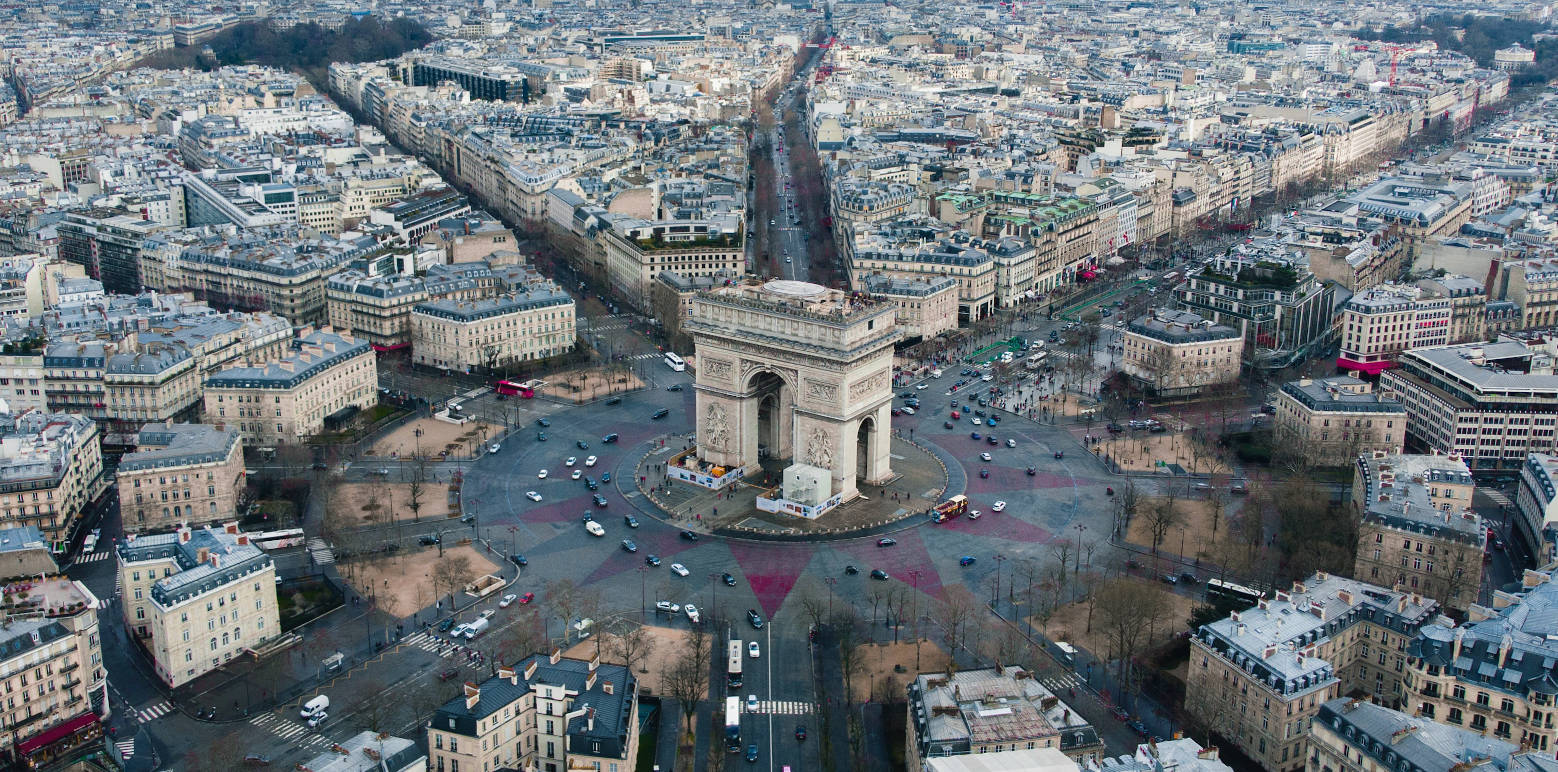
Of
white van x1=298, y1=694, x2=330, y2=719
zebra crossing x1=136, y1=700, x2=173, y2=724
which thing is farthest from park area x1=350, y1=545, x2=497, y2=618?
zebra crossing x1=136, y1=700, x2=173, y2=724

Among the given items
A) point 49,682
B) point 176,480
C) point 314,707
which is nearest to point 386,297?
point 176,480

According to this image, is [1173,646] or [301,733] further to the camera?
[1173,646]

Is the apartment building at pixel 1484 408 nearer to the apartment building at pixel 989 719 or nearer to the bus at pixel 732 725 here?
the apartment building at pixel 989 719

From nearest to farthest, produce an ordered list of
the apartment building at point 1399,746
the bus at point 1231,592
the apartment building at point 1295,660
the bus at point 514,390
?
the apartment building at point 1399,746, the apartment building at point 1295,660, the bus at point 1231,592, the bus at point 514,390

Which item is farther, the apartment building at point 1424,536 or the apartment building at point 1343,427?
the apartment building at point 1343,427

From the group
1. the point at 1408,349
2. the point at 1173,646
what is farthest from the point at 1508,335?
the point at 1173,646

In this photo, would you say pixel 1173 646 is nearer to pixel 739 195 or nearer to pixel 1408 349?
pixel 1408 349

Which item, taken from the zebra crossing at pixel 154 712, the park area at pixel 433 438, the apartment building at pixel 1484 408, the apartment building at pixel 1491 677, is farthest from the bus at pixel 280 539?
the apartment building at pixel 1484 408
